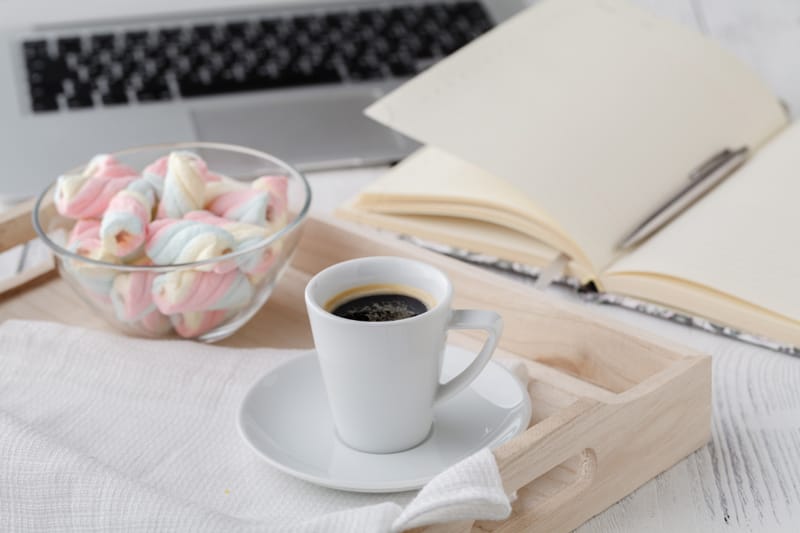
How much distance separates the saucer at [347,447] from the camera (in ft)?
1.93

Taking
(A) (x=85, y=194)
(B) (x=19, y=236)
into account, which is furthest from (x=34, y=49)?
(A) (x=85, y=194)

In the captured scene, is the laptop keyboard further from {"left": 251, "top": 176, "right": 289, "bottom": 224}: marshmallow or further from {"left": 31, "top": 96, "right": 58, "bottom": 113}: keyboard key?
{"left": 251, "top": 176, "right": 289, "bottom": 224}: marshmallow

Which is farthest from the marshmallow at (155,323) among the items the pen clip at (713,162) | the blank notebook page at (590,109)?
A: the pen clip at (713,162)

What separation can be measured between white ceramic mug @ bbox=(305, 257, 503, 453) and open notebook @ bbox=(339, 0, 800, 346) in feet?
0.85

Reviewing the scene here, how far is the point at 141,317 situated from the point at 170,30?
665mm

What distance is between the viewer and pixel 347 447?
62 centimetres

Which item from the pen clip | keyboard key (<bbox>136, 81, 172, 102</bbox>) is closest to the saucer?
the pen clip

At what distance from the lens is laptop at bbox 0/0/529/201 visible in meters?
1.10

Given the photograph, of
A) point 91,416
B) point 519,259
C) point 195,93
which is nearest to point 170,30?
point 195,93

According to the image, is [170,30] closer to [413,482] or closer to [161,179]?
[161,179]

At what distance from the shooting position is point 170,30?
131 cm

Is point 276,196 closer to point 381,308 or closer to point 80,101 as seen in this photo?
point 381,308

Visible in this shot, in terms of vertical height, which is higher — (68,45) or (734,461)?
(68,45)

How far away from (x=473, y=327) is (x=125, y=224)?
234 mm
